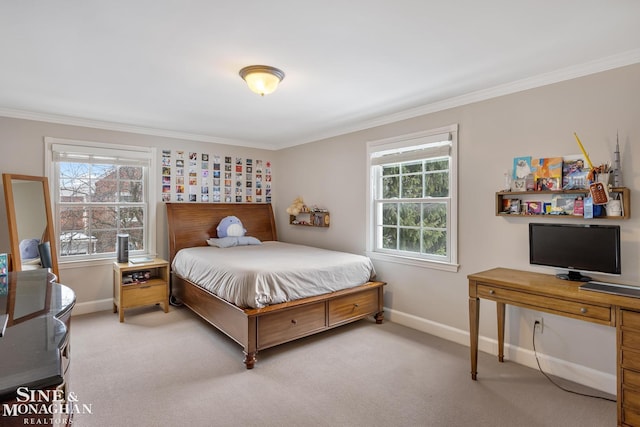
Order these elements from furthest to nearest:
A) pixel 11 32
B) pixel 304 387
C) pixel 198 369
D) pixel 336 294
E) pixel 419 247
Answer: pixel 419 247 → pixel 336 294 → pixel 198 369 → pixel 304 387 → pixel 11 32

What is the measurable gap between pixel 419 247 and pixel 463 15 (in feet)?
7.73

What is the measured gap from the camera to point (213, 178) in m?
5.04

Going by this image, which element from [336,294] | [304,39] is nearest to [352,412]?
[336,294]

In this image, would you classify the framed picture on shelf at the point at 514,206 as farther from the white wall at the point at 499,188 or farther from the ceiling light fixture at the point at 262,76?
the ceiling light fixture at the point at 262,76

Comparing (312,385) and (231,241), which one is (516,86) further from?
(231,241)

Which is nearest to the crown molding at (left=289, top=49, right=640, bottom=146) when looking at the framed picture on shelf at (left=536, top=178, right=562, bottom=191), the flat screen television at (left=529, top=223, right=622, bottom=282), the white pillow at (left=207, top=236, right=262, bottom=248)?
the framed picture on shelf at (left=536, top=178, right=562, bottom=191)

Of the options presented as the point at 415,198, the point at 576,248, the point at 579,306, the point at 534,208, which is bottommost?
the point at 579,306

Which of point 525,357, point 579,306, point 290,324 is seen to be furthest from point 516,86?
point 290,324

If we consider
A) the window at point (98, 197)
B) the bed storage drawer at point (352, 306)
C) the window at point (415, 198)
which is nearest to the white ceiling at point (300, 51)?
the window at point (415, 198)

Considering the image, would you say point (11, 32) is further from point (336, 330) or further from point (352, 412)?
point (336, 330)

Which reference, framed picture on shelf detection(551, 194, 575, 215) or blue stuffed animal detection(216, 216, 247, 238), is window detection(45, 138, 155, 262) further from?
framed picture on shelf detection(551, 194, 575, 215)

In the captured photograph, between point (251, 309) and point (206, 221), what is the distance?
2345 millimetres

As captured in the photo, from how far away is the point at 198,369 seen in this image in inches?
107

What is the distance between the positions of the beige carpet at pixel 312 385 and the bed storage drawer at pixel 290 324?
15 cm
